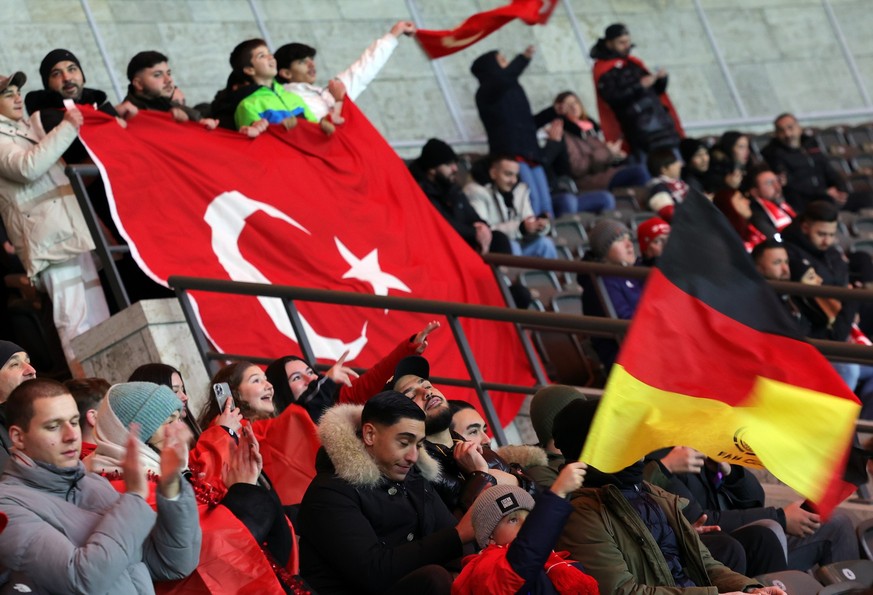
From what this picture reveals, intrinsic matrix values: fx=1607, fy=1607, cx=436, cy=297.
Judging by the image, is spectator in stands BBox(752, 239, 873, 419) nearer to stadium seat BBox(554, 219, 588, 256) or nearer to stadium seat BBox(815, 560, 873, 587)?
stadium seat BBox(554, 219, 588, 256)

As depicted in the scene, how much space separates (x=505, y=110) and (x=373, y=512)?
8883 millimetres

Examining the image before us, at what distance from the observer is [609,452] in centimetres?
486

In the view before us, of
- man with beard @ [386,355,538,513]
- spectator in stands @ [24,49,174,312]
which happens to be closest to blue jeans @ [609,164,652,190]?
spectator in stands @ [24,49,174,312]

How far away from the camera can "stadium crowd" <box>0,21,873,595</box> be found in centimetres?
482

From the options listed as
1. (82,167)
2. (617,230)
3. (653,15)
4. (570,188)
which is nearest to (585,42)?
(653,15)

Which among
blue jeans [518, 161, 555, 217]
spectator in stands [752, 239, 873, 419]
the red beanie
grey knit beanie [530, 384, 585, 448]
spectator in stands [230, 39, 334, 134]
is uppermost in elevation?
spectator in stands [230, 39, 334, 134]

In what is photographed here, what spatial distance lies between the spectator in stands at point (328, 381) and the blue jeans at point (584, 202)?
6.76 meters

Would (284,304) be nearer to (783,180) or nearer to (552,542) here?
(552,542)

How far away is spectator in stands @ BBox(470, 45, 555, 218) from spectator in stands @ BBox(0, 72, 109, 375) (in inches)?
204

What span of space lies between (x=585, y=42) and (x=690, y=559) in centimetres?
1267

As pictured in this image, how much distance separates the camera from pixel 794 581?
655 cm

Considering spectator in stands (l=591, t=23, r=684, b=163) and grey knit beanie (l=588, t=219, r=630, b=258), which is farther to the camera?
spectator in stands (l=591, t=23, r=684, b=163)

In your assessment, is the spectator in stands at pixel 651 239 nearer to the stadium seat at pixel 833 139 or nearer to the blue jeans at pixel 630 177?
the blue jeans at pixel 630 177

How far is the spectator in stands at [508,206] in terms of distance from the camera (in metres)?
12.4
